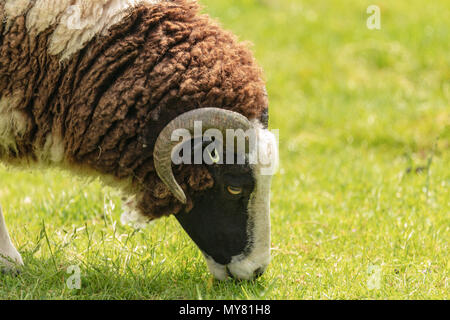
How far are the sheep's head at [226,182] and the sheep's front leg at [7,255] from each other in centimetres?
112

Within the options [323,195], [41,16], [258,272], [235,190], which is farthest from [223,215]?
[323,195]

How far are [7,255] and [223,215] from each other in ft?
4.79

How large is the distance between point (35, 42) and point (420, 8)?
9.22 metres

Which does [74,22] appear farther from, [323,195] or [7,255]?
[323,195]

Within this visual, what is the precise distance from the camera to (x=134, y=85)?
3.64m

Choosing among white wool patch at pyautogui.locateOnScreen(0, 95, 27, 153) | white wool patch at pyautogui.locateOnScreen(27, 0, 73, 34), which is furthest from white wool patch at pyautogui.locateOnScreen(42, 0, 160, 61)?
white wool patch at pyautogui.locateOnScreen(0, 95, 27, 153)

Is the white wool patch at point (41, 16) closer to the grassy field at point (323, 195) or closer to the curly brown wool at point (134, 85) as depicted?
the curly brown wool at point (134, 85)

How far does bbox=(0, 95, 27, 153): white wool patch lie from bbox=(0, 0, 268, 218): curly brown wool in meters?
0.03

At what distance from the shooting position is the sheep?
3643mm

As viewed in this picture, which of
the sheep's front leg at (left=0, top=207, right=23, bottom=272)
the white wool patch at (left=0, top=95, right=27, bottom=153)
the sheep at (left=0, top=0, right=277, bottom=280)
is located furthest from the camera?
the sheep's front leg at (left=0, top=207, right=23, bottom=272)

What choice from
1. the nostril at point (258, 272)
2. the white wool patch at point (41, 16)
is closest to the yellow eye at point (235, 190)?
the nostril at point (258, 272)

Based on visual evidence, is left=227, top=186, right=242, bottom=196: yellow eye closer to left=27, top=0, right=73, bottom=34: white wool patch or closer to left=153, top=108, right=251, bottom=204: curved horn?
left=153, top=108, right=251, bottom=204: curved horn
